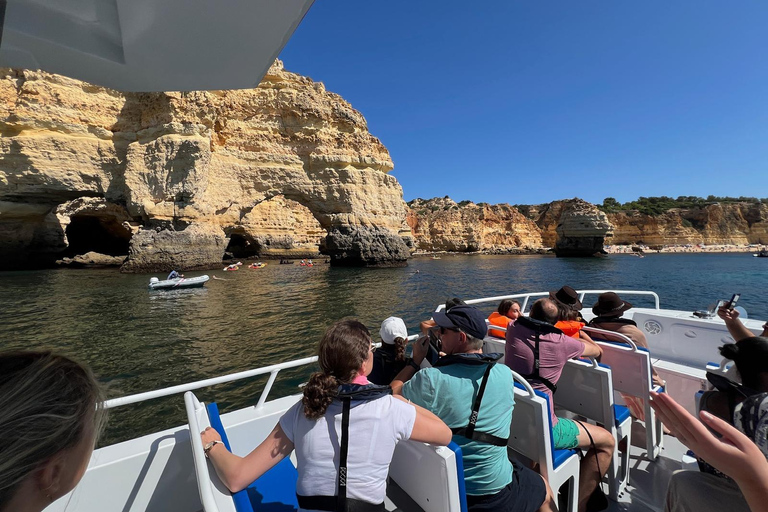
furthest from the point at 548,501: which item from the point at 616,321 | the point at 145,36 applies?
the point at 145,36

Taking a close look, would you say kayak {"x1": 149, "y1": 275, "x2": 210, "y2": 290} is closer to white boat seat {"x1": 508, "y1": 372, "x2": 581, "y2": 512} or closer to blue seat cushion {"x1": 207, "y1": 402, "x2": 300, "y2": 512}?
blue seat cushion {"x1": 207, "y1": 402, "x2": 300, "y2": 512}

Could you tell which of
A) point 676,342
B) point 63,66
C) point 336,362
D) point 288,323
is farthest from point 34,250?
point 676,342

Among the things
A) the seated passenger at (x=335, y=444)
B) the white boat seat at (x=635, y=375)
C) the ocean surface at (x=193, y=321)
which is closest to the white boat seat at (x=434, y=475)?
the seated passenger at (x=335, y=444)

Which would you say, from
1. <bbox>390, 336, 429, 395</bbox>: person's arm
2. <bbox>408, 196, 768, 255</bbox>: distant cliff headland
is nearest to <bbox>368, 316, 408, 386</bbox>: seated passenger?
<bbox>390, 336, 429, 395</bbox>: person's arm

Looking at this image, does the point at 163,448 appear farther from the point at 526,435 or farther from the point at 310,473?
the point at 526,435

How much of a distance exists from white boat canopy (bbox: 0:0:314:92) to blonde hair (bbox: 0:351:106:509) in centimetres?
174

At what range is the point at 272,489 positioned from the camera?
194cm

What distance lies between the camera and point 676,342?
4.89 m

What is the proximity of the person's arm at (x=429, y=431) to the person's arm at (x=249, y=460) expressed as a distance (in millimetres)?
539

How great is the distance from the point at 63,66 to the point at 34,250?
3432 cm

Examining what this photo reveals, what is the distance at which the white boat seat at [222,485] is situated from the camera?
1143 millimetres

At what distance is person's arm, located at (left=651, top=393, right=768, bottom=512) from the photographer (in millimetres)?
1068

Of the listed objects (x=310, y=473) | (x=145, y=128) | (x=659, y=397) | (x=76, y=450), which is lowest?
(x=310, y=473)

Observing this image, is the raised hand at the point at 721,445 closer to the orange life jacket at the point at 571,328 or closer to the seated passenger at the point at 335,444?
the seated passenger at the point at 335,444
